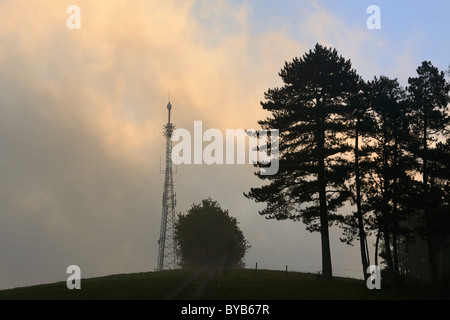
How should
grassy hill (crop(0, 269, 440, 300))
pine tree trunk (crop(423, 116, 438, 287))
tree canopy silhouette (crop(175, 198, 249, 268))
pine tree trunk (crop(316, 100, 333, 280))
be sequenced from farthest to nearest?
tree canopy silhouette (crop(175, 198, 249, 268)) → pine tree trunk (crop(316, 100, 333, 280)) → pine tree trunk (crop(423, 116, 438, 287)) → grassy hill (crop(0, 269, 440, 300))

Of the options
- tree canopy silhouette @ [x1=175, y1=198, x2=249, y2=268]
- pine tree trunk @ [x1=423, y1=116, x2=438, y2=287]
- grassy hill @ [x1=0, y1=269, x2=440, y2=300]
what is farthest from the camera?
tree canopy silhouette @ [x1=175, y1=198, x2=249, y2=268]

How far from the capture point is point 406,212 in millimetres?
35656

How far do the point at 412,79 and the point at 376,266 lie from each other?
16707 mm

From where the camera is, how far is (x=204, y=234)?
79.4 metres

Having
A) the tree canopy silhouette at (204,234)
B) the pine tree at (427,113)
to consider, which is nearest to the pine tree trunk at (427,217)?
the pine tree at (427,113)

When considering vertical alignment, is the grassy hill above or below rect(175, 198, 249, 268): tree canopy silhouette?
below

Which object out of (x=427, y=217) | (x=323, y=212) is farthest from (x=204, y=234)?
(x=427, y=217)

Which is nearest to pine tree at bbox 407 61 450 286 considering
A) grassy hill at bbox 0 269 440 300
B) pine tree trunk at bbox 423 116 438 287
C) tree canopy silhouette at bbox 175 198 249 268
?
pine tree trunk at bbox 423 116 438 287

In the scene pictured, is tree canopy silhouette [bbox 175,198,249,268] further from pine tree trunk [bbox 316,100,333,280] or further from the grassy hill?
the grassy hill

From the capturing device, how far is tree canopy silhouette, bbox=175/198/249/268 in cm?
7906

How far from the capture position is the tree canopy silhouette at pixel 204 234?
79.1 meters

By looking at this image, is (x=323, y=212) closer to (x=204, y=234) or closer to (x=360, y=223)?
(x=360, y=223)
